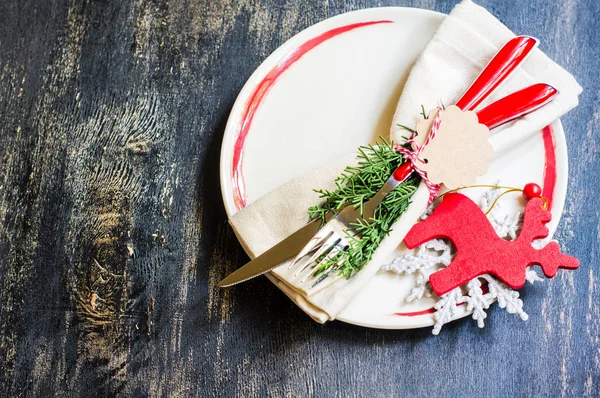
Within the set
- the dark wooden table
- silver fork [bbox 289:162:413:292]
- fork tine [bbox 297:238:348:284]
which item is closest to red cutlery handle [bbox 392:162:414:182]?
silver fork [bbox 289:162:413:292]

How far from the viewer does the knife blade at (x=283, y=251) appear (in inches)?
25.3

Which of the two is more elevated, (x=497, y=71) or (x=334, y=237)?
(x=497, y=71)

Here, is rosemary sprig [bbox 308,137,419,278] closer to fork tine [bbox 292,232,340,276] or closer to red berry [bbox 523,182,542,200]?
fork tine [bbox 292,232,340,276]

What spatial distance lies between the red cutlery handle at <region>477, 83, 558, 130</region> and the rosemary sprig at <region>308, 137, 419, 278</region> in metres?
0.12

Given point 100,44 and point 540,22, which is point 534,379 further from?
point 100,44

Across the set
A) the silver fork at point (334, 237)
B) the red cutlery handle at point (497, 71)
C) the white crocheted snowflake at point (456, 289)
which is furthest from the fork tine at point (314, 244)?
the red cutlery handle at point (497, 71)

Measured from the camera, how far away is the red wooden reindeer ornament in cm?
66

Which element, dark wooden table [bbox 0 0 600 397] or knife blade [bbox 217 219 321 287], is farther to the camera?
dark wooden table [bbox 0 0 600 397]

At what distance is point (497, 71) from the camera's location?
669 mm

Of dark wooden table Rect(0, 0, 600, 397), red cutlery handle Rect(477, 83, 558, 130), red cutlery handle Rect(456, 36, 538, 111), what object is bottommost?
dark wooden table Rect(0, 0, 600, 397)

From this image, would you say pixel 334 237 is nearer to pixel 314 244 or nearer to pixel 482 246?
pixel 314 244

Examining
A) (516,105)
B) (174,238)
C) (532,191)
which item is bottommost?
(174,238)

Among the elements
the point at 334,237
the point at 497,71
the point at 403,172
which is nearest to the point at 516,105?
the point at 497,71

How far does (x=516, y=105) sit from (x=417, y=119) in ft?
→ 0.41
